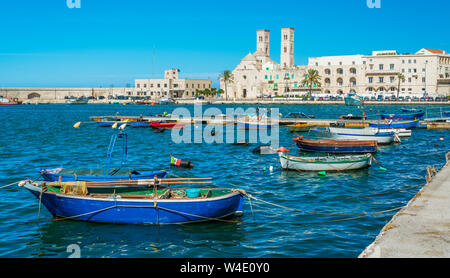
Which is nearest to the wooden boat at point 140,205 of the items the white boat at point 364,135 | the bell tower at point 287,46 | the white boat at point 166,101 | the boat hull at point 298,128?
the white boat at point 364,135

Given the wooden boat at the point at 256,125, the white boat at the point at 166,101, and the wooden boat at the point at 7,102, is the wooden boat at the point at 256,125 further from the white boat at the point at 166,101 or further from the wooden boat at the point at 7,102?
the wooden boat at the point at 7,102

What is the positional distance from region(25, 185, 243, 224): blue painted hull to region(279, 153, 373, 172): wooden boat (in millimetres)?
11471

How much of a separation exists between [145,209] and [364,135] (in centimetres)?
2972

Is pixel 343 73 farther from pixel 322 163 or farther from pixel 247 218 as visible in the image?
pixel 247 218

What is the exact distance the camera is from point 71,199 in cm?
1716

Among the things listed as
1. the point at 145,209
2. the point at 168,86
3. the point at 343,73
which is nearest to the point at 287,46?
the point at 343,73

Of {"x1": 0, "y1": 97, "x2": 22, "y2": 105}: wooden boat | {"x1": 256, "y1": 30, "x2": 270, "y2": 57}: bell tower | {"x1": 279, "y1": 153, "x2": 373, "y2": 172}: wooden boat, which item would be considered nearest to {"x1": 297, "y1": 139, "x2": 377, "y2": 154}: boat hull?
{"x1": 279, "y1": 153, "x2": 373, "y2": 172}: wooden boat

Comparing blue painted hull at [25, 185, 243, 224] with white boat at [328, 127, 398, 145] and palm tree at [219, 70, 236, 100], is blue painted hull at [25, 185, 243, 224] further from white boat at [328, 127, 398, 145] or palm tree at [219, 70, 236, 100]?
palm tree at [219, 70, 236, 100]

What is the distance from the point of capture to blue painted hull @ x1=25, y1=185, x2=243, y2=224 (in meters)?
16.6

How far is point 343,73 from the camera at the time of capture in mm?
138250

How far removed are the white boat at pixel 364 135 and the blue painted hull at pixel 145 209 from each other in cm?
2692

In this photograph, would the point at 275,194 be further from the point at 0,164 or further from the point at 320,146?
the point at 0,164
